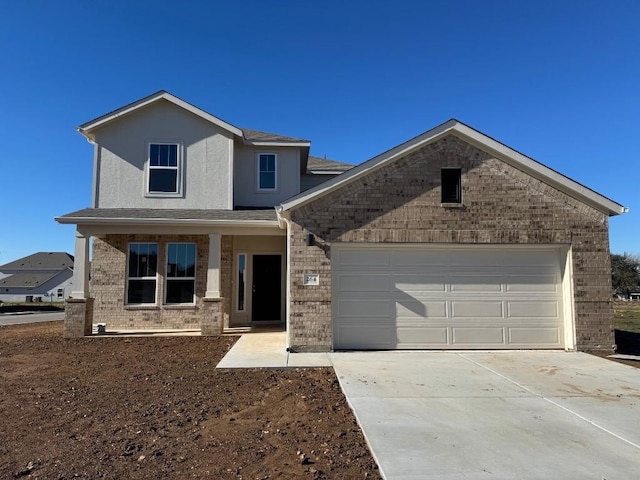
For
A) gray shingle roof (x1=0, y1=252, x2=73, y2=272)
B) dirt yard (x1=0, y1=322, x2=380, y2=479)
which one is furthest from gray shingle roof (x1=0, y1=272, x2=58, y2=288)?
dirt yard (x1=0, y1=322, x2=380, y2=479)

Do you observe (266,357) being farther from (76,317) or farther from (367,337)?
(76,317)

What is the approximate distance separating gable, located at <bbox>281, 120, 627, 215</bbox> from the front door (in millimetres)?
5071

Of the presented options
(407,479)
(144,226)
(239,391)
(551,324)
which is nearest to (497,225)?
(551,324)

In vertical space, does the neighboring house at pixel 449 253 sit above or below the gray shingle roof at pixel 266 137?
below

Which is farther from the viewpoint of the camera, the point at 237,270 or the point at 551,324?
the point at 237,270

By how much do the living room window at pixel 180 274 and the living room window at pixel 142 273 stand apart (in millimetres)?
452

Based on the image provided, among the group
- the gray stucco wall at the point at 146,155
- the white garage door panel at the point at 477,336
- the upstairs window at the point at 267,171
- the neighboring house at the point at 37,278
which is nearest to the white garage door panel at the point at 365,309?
the white garage door panel at the point at 477,336

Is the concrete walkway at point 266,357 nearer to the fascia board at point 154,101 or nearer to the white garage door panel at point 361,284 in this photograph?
the white garage door panel at point 361,284

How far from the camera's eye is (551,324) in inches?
383

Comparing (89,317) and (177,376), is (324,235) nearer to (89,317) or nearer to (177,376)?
(177,376)

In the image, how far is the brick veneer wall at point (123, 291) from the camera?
43.1ft

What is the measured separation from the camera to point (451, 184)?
9.84 m

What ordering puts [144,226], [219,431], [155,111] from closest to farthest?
1. [219,431]
2. [144,226]
3. [155,111]

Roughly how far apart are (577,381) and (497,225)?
12.0 feet
